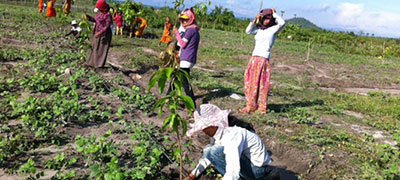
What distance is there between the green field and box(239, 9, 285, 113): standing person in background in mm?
328

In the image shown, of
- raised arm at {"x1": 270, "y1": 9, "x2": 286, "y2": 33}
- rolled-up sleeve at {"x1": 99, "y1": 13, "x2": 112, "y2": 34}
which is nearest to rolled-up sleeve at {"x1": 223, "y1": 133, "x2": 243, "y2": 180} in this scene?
raised arm at {"x1": 270, "y1": 9, "x2": 286, "y2": 33}

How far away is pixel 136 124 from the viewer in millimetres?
4277

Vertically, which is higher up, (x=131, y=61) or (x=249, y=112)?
(x=131, y=61)

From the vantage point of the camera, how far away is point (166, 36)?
39.0ft

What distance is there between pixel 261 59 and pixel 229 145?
275 cm

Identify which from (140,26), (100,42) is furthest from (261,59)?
(140,26)

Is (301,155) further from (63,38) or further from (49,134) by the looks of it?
(63,38)

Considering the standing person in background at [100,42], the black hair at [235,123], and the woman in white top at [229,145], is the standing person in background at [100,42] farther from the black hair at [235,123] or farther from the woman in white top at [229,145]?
the black hair at [235,123]

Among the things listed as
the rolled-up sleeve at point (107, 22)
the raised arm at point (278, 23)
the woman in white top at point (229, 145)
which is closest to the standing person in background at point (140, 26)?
the rolled-up sleeve at point (107, 22)

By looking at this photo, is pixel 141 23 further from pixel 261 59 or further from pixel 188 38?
pixel 261 59

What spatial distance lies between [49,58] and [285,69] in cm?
730

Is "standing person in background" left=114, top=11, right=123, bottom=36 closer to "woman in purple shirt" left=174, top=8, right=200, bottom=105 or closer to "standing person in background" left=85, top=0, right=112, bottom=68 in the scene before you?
"standing person in background" left=85, top=0, right=112, bottom=68

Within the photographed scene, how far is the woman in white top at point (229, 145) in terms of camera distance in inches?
99.3

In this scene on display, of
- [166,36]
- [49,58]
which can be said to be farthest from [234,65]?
[49,58]
